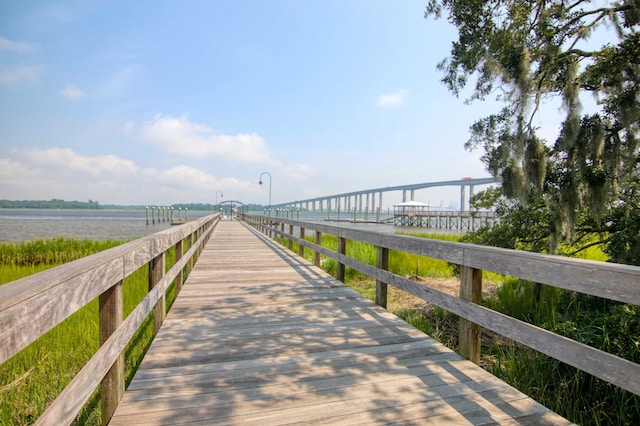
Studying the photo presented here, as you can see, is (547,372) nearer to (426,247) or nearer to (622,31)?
(426,247)

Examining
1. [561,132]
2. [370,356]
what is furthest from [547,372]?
[561,132]

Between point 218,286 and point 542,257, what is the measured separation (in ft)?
14.1

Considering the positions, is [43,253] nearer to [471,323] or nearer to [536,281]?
[471,323]

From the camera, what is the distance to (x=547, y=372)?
3.51 m

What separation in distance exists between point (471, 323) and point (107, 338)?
2408mm

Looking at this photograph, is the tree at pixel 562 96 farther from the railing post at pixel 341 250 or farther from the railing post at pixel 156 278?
the railing post at pixel 156 278

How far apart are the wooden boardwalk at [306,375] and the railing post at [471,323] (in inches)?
3.9

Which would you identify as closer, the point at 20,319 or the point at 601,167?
the point at 20,319

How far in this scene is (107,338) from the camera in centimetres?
210

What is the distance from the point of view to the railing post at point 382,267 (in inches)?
169

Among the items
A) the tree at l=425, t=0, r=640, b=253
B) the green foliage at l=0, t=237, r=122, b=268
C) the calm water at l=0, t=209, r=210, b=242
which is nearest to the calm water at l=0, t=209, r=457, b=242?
the calm water at l=0, t=209, r=210, b=242

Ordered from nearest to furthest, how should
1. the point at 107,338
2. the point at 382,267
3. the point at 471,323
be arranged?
the point at 107,338 < the point at 471,323 < the point at 382,267

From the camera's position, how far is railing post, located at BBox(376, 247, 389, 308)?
169 inches

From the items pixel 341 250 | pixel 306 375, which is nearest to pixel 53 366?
pixel 306 375
